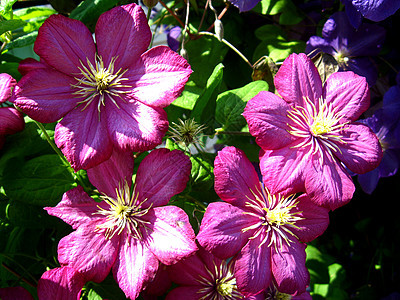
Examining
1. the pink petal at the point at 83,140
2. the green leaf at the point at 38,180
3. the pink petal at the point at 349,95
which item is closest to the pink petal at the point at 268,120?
the pink petal at the point at 349,95

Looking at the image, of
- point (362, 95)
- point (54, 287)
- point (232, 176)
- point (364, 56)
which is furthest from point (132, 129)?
point (364, 56)

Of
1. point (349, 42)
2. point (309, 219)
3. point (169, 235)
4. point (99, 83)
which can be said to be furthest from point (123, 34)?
point (349, 42)

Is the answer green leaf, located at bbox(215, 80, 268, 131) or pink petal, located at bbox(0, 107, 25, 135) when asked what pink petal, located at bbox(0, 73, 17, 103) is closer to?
pink petal, located at bbox(0, 107, 25, 135)

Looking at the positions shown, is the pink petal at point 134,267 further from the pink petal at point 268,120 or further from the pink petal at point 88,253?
the pink petal at point 268,120

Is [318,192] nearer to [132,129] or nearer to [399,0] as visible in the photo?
[132,129]

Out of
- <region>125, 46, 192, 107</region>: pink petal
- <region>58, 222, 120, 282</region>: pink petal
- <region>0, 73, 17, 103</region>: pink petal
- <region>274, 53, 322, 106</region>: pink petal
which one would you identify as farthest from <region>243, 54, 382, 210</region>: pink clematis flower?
<region>0, 73, 17, 103</region>: pink petal

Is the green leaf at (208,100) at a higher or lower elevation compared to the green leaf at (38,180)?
higher
